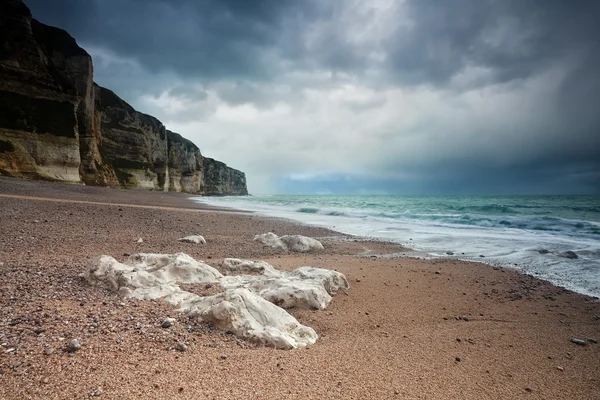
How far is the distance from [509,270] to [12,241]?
11868 mm

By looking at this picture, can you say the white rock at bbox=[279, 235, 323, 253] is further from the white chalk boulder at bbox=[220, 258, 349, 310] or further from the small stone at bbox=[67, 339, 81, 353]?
the small stone at bbox=[67, 339, 81, 353]

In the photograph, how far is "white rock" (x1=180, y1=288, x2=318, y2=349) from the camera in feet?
11.3

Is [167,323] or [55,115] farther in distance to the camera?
[55,115]

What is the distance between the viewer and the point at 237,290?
3.95 m

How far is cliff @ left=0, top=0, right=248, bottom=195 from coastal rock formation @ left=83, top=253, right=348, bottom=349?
3230cm

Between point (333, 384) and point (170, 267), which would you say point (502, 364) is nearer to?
point (333, 384)

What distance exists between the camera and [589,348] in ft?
12.9

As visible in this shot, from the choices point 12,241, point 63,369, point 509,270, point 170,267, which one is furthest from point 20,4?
point 509,270

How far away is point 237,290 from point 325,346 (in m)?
1.28

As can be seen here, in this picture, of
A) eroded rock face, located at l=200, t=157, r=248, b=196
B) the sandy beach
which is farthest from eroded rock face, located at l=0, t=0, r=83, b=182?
eroded rock face, located at l=200, t=157, r=248, b=196

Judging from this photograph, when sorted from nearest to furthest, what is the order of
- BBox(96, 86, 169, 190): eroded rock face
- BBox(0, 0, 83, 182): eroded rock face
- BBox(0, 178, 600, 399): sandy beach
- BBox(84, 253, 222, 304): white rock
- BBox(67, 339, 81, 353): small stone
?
BBox(0, 178, 600, 399): sandy beach, BBox(67, 339, 81, 353): small stone, BBox(84, 253, 222, 304): white rock, BBox(0, 0, 83, 182): eroded rock face, BBox(96, 86, 169, 190): eroded rock face

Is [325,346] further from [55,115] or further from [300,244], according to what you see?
[55,115]

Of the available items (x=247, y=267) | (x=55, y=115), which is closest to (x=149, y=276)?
(x=247, y=267)

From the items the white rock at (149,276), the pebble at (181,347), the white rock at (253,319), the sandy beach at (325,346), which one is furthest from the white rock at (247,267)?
the pebble at (181,347)
